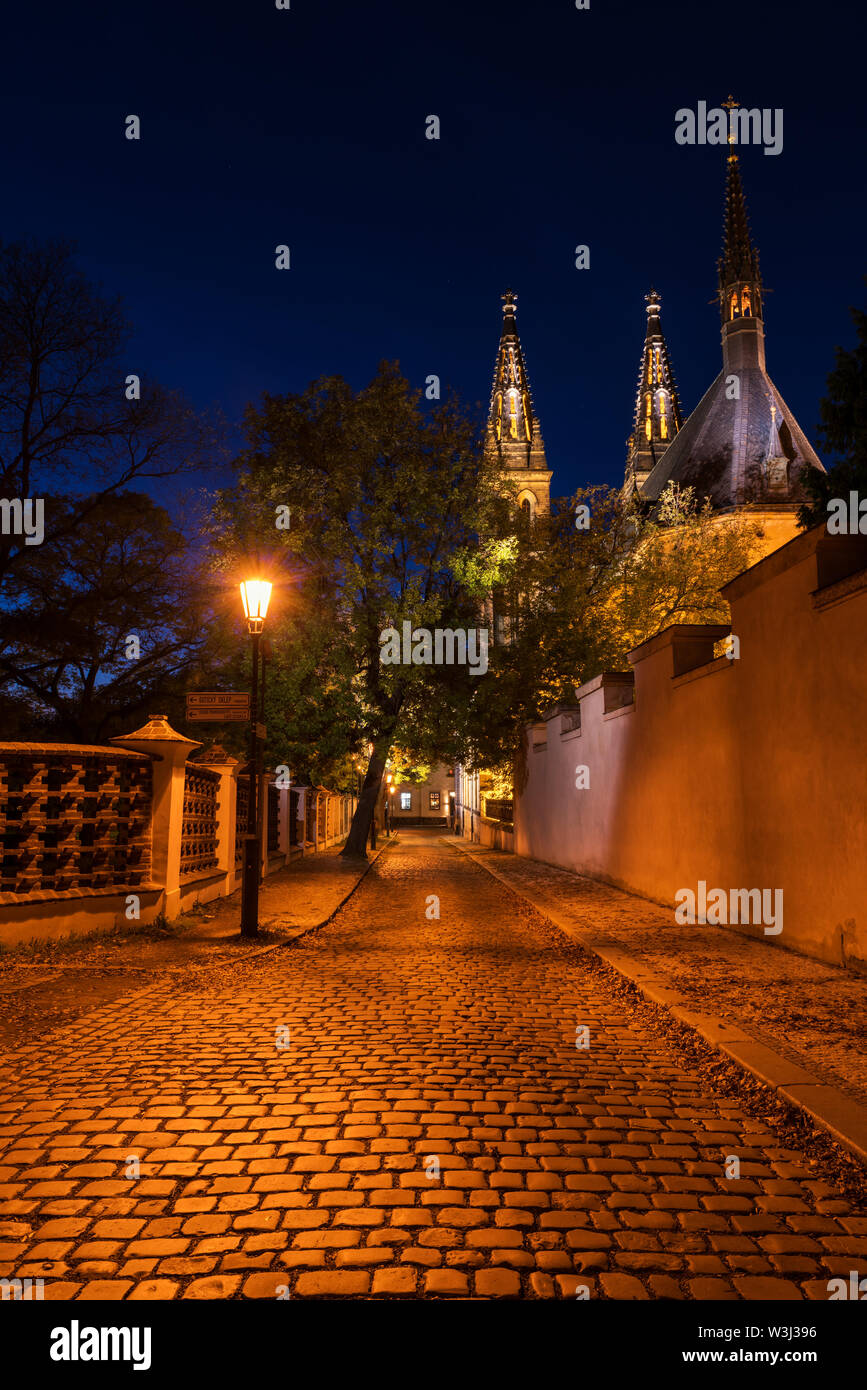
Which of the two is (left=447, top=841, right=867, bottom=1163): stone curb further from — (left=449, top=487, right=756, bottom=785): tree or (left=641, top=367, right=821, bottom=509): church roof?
(left=641, top=367, right=821, bottom=509): church roof

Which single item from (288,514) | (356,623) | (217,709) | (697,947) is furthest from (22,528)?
(697,947)

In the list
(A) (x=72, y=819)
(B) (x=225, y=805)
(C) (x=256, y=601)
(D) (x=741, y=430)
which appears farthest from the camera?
(D) (x=741, y=430)

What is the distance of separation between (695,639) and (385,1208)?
34.0ft

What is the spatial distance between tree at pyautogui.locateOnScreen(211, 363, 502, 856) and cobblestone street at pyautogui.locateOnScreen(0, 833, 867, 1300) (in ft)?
52.2

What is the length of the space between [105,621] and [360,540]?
7150mm

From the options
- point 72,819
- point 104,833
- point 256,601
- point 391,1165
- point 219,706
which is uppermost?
point 256,601

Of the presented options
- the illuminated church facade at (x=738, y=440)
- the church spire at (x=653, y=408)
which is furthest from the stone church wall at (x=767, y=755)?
the church spire at (x=653, y=408)

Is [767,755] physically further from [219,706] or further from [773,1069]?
[219,706]

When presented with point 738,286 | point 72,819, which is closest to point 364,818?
point 72,819

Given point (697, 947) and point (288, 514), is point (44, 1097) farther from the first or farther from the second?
point (288, 514)

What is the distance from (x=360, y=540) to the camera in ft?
74.7

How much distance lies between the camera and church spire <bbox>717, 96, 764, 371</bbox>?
55.8 meters

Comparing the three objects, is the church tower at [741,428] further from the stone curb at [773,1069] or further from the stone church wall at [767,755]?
the stone curb at [773,1069]

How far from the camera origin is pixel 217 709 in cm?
1033
